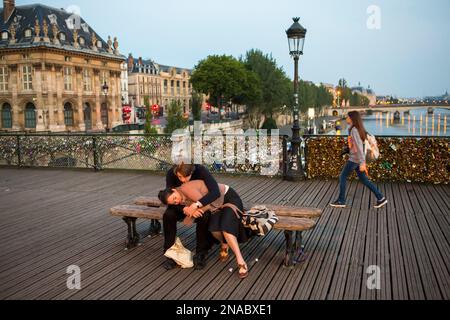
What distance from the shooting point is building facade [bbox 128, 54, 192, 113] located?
408 feet

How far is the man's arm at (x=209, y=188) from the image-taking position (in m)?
5.79

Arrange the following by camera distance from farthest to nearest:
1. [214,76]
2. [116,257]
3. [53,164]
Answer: [214,76], [53,164], [116,257]

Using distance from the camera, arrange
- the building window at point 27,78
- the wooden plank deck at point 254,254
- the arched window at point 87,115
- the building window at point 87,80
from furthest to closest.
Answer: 1. the arched window at point 87,115
2. the building window at point 87,80
3. the building window at point 27,78
4. the wooden plank deck at point 254,254

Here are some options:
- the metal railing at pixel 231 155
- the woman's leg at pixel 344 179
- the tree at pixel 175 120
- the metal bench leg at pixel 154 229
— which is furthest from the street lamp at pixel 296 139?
the tree at pixel 175 120

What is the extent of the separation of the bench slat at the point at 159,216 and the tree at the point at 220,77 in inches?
2523

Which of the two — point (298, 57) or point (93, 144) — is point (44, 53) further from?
point (298, 57)

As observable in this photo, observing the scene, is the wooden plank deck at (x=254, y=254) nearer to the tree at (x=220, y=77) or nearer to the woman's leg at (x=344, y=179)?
the woman's leg at (x=344, y=179)

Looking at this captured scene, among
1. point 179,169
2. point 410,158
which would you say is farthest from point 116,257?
point 410,158

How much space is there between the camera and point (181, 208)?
20.3ft

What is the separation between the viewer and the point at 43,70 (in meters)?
62.2

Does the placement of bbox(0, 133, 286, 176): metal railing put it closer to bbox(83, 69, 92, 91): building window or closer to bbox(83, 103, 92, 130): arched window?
bbox(83, 103, 92, 130): arched window

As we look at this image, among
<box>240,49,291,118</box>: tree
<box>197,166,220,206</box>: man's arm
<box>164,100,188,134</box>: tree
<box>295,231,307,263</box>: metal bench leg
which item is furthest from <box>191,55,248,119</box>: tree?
<box>197,166,220,206</box>: man's arm

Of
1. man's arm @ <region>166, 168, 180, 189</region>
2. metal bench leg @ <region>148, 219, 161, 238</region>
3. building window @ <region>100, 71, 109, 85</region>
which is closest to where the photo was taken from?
man's arm @ <region>166, 168, 180, 189</region>
